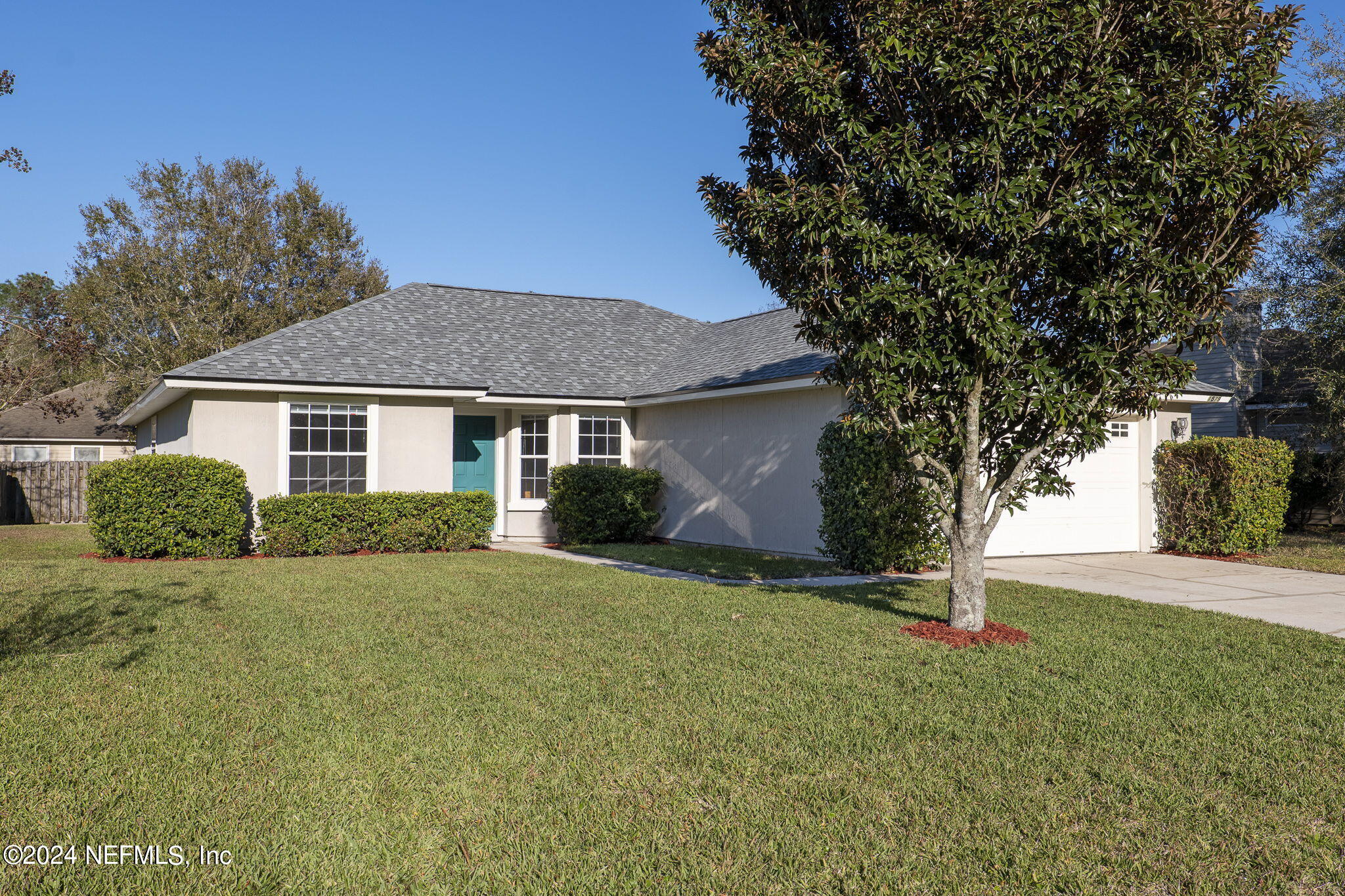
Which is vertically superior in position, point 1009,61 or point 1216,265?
point 1009,61

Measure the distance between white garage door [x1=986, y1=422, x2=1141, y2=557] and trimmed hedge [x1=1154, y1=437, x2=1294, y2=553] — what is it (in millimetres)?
517

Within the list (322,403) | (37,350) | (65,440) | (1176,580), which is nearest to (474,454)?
(322,403)

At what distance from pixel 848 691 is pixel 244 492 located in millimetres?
10770

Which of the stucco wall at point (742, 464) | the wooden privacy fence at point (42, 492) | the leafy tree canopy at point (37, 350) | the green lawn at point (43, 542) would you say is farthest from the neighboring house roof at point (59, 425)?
the stucco wall at point (742, 464)

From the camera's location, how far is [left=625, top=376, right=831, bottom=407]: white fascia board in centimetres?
1301

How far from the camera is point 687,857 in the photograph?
11.1ft

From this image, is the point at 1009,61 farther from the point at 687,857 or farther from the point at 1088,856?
the point at 687,857

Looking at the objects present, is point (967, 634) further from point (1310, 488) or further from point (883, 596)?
point (1310, 488)

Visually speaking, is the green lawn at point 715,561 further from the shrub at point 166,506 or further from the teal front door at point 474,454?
the shrub at point 166,506

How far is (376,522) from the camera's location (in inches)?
550

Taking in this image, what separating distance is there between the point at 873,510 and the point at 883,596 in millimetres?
2032

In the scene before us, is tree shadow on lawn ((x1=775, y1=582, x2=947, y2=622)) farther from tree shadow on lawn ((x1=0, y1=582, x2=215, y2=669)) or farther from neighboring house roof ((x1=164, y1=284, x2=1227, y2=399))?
tree shadow on lawn ((x1=0, y1=582, x2=215, y2=669))

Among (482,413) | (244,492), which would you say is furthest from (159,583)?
(482,413)

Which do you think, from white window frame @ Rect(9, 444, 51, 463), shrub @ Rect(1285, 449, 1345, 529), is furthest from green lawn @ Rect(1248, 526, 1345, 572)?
white window frame @ Rect(9, 444, 51, 463)
